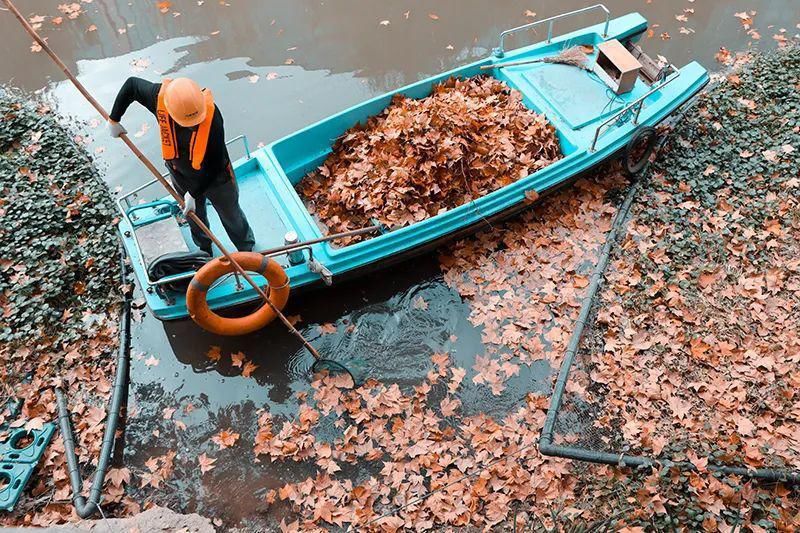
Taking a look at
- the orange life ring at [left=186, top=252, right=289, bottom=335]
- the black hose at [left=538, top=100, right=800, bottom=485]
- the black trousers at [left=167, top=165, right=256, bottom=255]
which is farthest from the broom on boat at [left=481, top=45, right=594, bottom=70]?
the orange life ring at [left=186, top=252, right=289, bottom=335]

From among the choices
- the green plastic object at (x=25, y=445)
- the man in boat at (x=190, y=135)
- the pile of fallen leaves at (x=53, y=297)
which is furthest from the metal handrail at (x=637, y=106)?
the green plastic object at (x=25, y=445)

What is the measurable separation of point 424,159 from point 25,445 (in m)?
5.27

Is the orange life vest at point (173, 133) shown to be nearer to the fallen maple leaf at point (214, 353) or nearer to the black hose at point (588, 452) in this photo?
the fallen maple leaf at point (214, 353)

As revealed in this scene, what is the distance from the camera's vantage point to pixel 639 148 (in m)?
8.00

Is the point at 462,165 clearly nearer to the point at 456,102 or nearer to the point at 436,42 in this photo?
the point at 456,102

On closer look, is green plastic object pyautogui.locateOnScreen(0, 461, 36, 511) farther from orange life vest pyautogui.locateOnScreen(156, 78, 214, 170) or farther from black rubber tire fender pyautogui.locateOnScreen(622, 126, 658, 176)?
black rubber tire fender pyautogui.locateOnScreen(622, 126, 658, 176)

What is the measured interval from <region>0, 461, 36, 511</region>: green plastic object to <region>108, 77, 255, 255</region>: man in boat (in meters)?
2.98

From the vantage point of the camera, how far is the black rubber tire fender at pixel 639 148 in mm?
7574

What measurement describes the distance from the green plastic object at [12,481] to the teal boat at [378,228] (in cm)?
190

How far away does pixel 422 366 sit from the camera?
657 centimetres

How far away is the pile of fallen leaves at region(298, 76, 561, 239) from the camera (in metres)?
6.89

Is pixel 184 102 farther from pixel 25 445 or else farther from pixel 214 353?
pixel 25 445

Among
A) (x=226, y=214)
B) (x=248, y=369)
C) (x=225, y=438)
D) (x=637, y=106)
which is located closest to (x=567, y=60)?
(x=637, y=106)

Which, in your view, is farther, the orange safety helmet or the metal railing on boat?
the metal railing on boat
